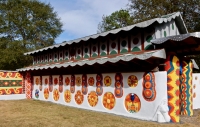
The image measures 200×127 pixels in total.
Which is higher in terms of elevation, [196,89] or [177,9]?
[177,9]

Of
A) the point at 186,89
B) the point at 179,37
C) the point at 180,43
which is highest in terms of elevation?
the point at 179,37

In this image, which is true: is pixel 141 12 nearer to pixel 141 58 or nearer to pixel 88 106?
pixel 88 106

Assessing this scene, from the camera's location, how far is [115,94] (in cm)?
829

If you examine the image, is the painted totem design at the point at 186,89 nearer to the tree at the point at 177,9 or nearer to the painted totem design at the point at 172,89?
the painted totem design at the point at 172,89

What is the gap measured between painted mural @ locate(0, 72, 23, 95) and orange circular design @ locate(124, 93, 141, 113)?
9050 millimetres

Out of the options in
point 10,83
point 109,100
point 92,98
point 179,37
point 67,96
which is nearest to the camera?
point 179,37

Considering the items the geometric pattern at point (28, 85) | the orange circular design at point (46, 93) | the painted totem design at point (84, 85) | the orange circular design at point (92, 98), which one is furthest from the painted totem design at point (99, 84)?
the geometric pattern at point (28, 85)

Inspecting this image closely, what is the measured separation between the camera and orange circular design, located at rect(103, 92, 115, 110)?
27.6ft

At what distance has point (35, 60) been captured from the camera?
48.8 feet

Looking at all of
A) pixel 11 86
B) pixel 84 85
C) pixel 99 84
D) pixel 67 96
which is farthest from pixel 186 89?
pixel 11 86

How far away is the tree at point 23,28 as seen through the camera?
25.1 meters

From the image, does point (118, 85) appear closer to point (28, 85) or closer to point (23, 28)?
point (28, 85)

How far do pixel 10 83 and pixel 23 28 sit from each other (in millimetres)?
14291

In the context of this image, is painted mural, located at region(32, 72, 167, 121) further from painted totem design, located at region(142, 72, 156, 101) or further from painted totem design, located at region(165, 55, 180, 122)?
painted totem design, located at region(165, 55, 180, 122)
